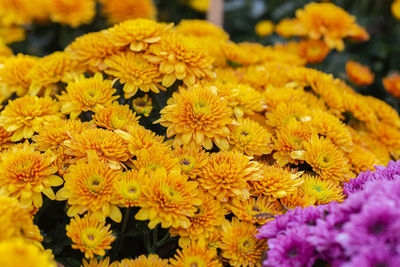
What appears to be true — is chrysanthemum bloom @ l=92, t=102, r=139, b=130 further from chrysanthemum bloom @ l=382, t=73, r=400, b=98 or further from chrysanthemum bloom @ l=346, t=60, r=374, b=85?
chrysanthemum bloom @ l=382, t=73, r=400, b=98

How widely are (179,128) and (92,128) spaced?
0.94ft

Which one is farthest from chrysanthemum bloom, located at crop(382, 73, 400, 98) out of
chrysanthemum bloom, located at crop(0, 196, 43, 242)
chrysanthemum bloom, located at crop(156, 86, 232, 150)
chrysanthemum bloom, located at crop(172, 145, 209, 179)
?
chrysanthemum bloom, located at crop(0, 196, 43, 242)

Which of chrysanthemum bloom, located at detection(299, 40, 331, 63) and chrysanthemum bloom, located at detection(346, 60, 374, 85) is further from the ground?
chrysanthemum bloom, located at detection(299, 40, 331, 63)

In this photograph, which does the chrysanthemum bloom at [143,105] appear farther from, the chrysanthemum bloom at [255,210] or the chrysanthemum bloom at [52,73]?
the chrysanthemum bloom at [255,210]

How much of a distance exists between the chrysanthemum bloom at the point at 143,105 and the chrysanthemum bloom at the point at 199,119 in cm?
15

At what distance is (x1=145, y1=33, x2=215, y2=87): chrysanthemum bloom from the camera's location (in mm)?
1487

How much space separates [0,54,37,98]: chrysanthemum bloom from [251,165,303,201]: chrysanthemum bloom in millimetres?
1009

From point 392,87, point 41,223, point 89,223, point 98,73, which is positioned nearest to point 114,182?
point 89,223

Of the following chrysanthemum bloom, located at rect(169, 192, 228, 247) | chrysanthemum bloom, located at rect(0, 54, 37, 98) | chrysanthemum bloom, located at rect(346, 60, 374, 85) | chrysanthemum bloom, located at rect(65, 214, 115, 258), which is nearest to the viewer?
chrysanthemum bloom, located at rect(65, 214, 115, 258)

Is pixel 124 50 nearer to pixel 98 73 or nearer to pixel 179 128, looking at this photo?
pixel 98 73

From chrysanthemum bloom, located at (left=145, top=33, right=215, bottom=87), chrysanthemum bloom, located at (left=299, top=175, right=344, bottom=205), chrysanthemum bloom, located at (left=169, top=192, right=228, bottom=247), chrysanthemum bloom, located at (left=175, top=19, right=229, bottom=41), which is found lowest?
chrysanthemum bloom, located at (left=169, top=192, right=228, bottom=247)

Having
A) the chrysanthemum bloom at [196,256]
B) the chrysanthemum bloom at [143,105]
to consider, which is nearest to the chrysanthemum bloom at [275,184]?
the chrysanthemum bloom at [196,256]

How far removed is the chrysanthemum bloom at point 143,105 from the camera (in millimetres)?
1514

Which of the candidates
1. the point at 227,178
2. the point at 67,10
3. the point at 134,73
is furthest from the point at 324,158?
the point at 67,10
